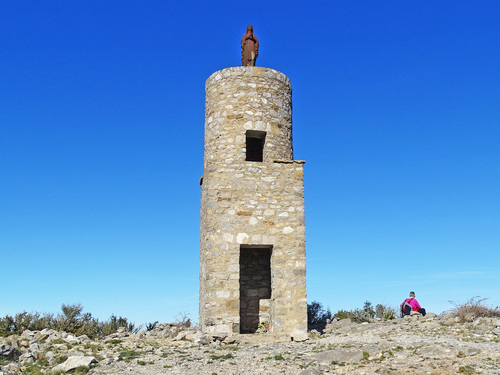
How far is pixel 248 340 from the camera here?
500 inches

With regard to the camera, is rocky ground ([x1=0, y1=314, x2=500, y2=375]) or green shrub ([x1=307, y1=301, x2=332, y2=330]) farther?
green shrub ([x1=307, y1=301, x2=332, y2=330])

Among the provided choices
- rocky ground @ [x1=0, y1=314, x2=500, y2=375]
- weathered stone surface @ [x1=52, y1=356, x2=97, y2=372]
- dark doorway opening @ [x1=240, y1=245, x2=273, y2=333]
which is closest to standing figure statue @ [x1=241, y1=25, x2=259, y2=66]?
dark doorway opening @ [x1=240, y1=245, x2=273, y2=333]

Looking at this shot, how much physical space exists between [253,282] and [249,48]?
→ 6741 millimetres

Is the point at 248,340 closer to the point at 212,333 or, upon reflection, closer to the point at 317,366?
the point at 212,333

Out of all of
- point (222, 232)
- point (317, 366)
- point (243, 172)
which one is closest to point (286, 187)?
point (243, 172)

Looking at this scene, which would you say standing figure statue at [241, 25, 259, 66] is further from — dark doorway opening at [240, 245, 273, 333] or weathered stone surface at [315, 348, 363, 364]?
weathered stone surface at [315, 348, 363, 364]

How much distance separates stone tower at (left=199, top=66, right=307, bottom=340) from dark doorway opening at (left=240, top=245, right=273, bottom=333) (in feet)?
0.09

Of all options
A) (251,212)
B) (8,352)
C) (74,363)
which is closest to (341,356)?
(251,212)

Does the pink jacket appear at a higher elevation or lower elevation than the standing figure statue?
lower

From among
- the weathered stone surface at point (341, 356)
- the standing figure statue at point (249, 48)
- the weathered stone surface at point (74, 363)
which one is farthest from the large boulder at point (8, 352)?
the standing figure statue at point (249, 48)

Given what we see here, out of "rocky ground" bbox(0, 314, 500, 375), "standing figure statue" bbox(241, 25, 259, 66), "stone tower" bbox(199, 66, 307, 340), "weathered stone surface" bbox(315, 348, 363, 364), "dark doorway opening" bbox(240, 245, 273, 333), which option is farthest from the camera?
"standing figure statue" bbox(241, 25, 259, 66)

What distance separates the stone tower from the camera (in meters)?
13.3

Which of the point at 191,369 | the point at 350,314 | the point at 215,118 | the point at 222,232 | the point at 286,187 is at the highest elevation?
the point at 215,118

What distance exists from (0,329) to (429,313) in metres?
12.4
